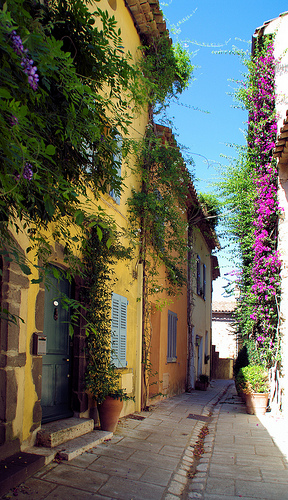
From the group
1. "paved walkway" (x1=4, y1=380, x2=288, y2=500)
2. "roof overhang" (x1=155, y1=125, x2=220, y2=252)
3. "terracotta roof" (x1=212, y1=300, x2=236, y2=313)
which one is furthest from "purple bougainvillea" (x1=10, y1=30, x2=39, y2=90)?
"terracotta roof" (x1=212, y1=300, x2=236, y2=313)

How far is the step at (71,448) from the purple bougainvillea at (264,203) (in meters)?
4.87

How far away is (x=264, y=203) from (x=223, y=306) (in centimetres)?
1998

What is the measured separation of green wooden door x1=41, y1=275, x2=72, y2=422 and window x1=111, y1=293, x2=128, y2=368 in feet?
3.64

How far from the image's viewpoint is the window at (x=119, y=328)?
22.4ft

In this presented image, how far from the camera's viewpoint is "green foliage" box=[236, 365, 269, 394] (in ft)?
28.5

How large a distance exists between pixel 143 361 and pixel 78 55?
242 inches

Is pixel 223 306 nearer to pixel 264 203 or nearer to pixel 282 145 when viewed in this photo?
pixel 264 203

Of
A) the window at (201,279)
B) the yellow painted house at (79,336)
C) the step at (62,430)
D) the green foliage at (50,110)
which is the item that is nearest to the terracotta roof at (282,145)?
the yellow painted house at (79,336)

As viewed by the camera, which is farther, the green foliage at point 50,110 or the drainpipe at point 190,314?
the drainpipe at point 190,314

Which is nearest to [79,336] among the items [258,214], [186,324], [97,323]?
[97,323]

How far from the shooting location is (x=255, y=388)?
8.68m

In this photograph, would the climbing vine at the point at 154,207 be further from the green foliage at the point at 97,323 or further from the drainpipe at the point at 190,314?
the drainpipe at the point at 190,314

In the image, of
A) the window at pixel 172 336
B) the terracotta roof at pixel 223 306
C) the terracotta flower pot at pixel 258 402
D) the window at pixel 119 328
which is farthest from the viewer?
the terracotta roof at pixel 223 306

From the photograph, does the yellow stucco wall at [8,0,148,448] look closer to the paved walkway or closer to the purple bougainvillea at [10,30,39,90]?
the paved walkway
